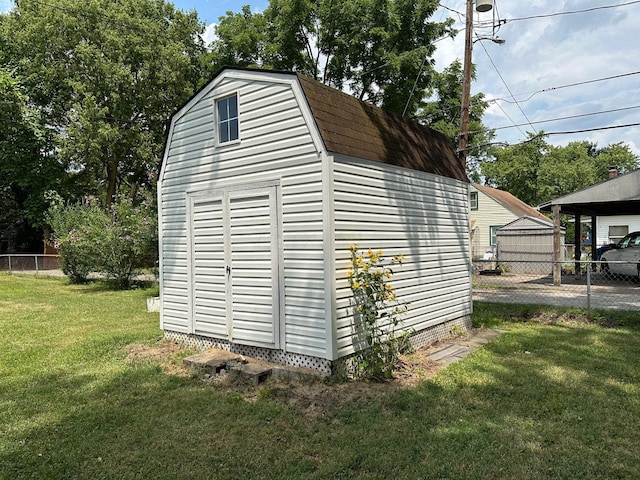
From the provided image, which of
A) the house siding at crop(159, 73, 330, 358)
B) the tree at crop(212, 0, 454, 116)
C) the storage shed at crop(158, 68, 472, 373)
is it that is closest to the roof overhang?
the tree at crop(212, 0, 454, 116)

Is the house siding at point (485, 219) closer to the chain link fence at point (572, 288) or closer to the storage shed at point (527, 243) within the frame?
the storage shed at point (527, 243)

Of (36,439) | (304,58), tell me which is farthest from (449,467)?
(304,58)

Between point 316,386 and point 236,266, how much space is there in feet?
5.81

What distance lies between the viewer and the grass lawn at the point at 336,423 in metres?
2.85

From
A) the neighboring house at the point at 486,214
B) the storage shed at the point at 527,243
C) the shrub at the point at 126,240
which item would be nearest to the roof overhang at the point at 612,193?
the storage shed at the point at 527,243

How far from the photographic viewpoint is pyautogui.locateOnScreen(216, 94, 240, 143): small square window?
5.23 metres

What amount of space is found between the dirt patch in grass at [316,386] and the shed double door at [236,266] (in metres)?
0.54

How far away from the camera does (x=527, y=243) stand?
16969 mm

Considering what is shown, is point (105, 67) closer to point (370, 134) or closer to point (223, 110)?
point (223, 110)

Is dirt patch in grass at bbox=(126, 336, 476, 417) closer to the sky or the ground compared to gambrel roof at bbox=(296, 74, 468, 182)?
closer to the ground

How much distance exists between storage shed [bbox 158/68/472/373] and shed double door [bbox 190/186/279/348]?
0.05ft

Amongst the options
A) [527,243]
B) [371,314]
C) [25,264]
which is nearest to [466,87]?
[371,314]

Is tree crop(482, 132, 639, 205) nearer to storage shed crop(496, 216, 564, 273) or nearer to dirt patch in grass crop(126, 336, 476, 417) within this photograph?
storage shed crop(496, 216, 564, 273)

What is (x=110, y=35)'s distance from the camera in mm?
18391
